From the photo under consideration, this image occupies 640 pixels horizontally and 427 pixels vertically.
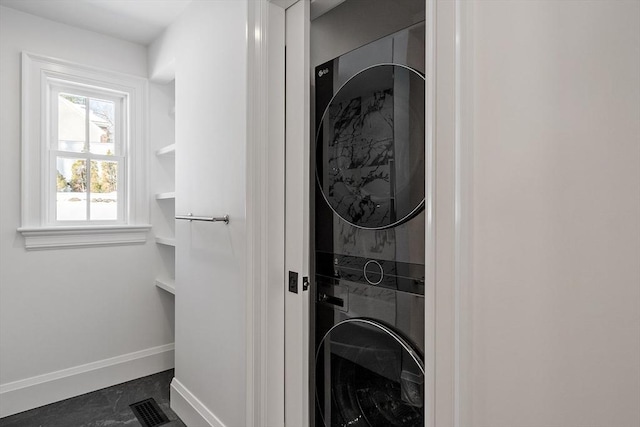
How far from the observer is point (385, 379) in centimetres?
114

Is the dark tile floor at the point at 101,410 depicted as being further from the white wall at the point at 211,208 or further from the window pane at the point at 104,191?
the window pane at the point at 104,191

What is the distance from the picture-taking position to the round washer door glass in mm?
1032

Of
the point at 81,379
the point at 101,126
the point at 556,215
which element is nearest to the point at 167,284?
the point at 81,379

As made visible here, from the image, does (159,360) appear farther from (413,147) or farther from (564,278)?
(564,278)

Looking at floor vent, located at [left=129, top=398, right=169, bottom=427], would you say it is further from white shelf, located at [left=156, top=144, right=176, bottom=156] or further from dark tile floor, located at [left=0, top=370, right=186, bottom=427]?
white shelf, located at [left=156, top=144, right=176, bottom=156]

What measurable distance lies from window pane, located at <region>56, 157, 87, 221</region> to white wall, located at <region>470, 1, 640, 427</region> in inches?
101

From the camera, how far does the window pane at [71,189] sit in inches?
93.6

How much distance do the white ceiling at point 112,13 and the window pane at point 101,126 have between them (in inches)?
18.7

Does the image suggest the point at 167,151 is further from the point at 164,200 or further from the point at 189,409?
the point at 189,409

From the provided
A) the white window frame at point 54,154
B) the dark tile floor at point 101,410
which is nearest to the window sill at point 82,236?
the white window frame at point 54,154

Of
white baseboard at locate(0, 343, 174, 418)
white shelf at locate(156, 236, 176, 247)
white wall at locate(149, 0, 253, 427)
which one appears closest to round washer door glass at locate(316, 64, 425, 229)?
white wall at locate(149, 0, 253, 427)

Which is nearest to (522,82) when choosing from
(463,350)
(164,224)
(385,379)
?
(463,350)

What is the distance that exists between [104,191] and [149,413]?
1.47 meters

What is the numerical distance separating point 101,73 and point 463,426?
9.14 ft
